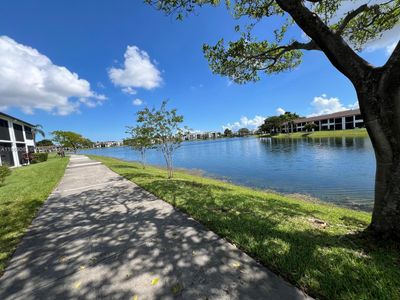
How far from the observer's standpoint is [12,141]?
2445 cm

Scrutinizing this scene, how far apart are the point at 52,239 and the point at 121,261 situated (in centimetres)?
204

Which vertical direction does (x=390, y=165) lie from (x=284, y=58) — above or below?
below

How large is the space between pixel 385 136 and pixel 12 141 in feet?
110

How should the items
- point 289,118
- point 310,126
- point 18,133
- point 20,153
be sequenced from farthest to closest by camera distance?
point 289,118
point 310,126
point 18,133
point 20,153

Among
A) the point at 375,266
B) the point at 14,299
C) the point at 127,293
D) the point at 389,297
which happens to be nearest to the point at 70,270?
the point at 14,299

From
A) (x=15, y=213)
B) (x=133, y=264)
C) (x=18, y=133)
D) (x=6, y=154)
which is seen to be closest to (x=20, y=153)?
(x=18, y=133)

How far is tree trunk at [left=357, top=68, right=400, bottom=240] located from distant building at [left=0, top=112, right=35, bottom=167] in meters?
29.1

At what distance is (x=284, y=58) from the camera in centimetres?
697

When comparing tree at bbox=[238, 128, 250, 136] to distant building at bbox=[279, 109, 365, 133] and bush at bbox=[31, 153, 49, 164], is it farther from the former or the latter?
bush at bbox=[31, 153, 49, 164]

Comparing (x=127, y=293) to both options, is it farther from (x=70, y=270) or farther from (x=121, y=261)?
(x=70, y=270)

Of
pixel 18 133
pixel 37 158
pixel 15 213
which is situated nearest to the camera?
pixel 15 213

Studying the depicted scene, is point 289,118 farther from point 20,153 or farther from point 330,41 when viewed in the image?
point 330,41

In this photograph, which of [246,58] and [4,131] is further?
[4,131]

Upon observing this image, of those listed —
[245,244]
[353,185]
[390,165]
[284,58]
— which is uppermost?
[284,58]
